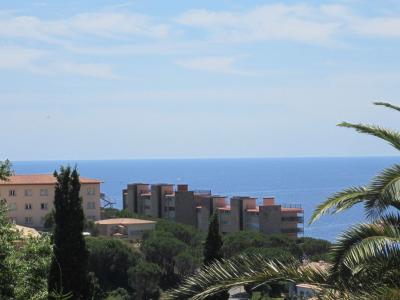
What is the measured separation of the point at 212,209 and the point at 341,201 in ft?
235

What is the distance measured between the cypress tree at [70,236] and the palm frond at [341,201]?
11.3 meters

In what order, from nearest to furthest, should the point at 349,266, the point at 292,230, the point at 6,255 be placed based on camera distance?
the point at 349,266, the point at 6,255, the point at 292,230

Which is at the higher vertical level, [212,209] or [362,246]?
[362,246]

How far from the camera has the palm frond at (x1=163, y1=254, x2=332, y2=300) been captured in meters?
6.03

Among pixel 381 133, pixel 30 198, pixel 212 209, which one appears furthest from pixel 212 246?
pixel 212 209

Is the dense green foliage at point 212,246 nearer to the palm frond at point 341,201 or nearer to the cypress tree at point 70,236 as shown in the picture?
the cypress tree at point 70,236

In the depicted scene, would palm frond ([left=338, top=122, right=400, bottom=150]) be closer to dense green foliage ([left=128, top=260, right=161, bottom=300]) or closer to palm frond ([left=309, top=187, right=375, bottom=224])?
palm frond ([left=309, top=187, right=375, bottom=224])

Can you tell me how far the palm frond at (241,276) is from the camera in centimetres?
603

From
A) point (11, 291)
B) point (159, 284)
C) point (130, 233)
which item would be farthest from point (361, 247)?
point (130, 233)

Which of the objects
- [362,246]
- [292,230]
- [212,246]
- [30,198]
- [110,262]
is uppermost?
[362,246]

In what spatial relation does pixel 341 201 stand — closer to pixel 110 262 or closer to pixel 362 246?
pixel 362 246

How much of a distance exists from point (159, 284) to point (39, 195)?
2549 cm

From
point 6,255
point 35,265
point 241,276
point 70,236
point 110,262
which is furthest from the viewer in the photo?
point 110,262

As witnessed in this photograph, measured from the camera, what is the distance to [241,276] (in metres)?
6.21
